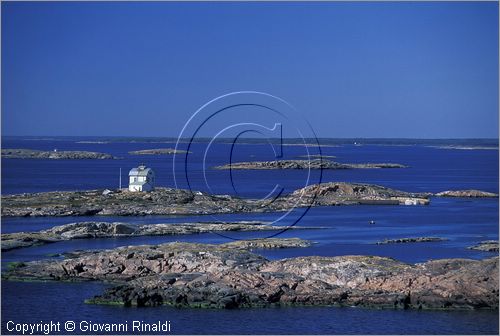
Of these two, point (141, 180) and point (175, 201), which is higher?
point (141, 180)

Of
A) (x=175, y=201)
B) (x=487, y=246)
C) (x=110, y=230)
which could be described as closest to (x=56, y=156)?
(x=175, y=201)

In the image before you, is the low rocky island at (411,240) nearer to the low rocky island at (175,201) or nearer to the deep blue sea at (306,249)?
the deep blue sea at (306,249)

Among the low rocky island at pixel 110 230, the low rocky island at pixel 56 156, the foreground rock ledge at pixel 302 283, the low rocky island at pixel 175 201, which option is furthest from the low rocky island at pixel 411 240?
the low rocky island at pixel 56 156

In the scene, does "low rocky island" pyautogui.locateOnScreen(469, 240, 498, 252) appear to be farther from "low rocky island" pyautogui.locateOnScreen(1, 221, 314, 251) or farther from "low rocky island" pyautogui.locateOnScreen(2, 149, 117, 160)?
"low rocky island" pyautogui.locateOnScreen(2, 149, 117, 160)

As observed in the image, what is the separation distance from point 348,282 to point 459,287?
2959mm

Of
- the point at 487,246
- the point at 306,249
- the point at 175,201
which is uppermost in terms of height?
the point at 175,201

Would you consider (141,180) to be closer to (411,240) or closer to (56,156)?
(411,240)

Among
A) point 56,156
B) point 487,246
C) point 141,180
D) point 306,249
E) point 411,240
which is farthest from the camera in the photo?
point 56,156

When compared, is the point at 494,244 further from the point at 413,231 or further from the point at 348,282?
the point at 348,282

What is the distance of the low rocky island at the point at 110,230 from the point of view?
118 feet

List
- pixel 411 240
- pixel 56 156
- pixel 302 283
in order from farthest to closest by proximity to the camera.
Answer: pixel 56 156, pixel 411 240, pixel 302 283

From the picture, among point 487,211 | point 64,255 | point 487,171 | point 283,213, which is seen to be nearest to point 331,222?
point 283,213

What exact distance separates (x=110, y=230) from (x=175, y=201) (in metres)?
12.7

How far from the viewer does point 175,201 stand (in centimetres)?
5162
